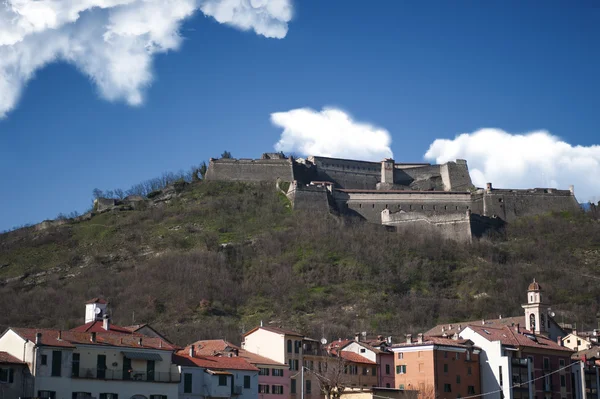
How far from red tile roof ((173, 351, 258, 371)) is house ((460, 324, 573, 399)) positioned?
2051 centimetres

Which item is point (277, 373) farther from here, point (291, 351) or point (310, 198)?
point (310, 198)

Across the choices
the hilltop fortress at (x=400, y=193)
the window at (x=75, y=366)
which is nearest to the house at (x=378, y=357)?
the window at (x=75, y=366)

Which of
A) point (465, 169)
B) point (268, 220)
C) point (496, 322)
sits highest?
point (465, 169)

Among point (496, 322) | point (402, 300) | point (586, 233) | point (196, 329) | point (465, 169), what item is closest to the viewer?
point (496, 322)

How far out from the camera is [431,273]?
5005 inches

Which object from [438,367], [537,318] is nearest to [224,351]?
[438,367]

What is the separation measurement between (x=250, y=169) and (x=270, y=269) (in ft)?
91.2

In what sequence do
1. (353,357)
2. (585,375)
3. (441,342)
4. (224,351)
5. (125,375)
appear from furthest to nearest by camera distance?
(585,375), (353,357), (441,342), (224,351), (125,375)

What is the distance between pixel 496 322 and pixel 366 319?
66.1ft

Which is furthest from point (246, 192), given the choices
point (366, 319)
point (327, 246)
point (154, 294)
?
point (366, 319)

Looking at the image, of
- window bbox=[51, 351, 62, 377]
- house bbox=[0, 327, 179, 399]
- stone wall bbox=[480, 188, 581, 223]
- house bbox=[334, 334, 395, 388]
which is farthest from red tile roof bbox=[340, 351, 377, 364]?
stone wall bbox=[480, 188, 581, 223]

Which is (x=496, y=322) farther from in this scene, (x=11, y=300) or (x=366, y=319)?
(x=11, y=300)

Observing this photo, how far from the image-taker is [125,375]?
56.7m

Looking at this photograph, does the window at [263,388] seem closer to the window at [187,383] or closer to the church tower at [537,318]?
the window at [187,383]
